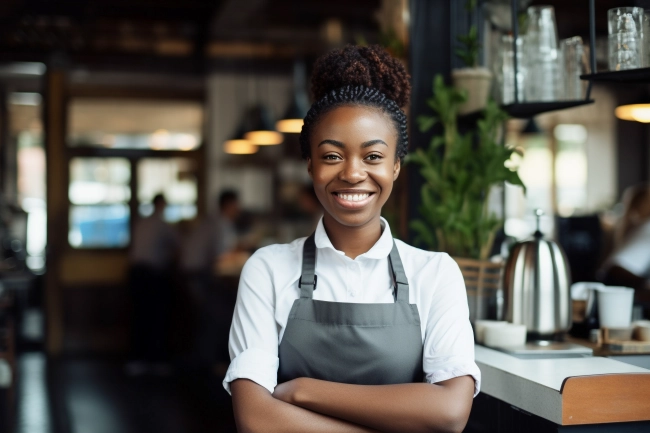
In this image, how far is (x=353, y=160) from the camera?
5.45 ft

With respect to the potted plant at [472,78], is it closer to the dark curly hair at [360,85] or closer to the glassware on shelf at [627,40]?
the glassware on shelf at [627,40]

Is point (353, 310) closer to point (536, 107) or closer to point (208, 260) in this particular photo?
point (536, 107)

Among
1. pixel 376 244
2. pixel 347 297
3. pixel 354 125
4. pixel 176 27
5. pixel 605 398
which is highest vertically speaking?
pixel 176 27

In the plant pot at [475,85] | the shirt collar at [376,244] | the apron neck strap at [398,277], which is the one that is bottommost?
the apron neck strap at [398,277]

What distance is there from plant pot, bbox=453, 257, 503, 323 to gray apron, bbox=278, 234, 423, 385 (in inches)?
36.7

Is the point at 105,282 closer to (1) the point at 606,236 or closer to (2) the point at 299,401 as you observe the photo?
(1) the point at 606,236

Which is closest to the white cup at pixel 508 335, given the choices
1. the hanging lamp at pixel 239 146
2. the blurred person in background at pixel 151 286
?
the blurred person in background at pixel 151 286

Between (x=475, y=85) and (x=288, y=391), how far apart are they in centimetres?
160

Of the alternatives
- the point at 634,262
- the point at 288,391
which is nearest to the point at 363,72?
the point at 288,391

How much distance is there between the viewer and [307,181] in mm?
10055

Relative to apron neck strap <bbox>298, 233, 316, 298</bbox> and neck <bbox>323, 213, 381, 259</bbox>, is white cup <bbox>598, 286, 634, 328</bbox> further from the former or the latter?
apron neck strap <bbox>298, 233, 316, 298</bbox>

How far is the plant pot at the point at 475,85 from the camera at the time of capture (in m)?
2.81

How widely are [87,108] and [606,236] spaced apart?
19.3 feet

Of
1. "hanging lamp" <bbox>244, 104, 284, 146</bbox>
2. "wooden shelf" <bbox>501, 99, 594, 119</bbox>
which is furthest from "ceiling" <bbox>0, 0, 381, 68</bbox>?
Result: "wooden shelf" <bbox>501, 99, 594, 119</bbox>
